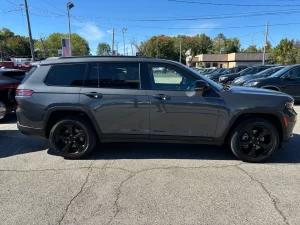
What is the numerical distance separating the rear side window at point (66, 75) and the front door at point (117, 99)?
0.46 ft

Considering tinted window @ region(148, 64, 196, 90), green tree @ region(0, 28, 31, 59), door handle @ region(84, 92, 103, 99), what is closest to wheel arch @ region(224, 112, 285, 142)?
tinted window @ region(148, 64, 196, 90)

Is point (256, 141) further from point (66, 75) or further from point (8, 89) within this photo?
point (8, 89)

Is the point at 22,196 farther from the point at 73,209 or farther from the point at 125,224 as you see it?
the point at 125,224

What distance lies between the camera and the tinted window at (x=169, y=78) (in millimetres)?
4254

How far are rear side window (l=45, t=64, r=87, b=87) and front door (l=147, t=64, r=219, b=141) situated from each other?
120cm

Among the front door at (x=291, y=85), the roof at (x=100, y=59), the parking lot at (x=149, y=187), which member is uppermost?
the roof at (x=100, y=59)

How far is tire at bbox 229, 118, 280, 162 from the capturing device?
13.7 ft

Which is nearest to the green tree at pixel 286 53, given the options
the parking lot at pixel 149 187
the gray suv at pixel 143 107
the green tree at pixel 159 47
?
the parking lot at pixel 149 187

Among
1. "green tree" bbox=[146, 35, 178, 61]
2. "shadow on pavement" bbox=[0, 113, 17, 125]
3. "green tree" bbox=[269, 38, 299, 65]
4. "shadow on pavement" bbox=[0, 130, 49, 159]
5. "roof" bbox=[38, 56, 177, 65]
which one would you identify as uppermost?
"green tree" bbox=[146, 35, 178, 61]

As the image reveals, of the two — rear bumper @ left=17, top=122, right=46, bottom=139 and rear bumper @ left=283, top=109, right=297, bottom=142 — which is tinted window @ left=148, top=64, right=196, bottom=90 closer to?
rear bumper @ left=283, top=109, right=297, bottom=142

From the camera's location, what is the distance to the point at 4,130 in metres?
6.51

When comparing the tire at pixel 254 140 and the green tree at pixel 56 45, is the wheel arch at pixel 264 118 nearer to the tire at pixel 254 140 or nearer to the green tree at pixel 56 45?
the tire at pixel 254 140

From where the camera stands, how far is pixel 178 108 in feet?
13.5

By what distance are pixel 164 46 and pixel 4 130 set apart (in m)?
76.2
